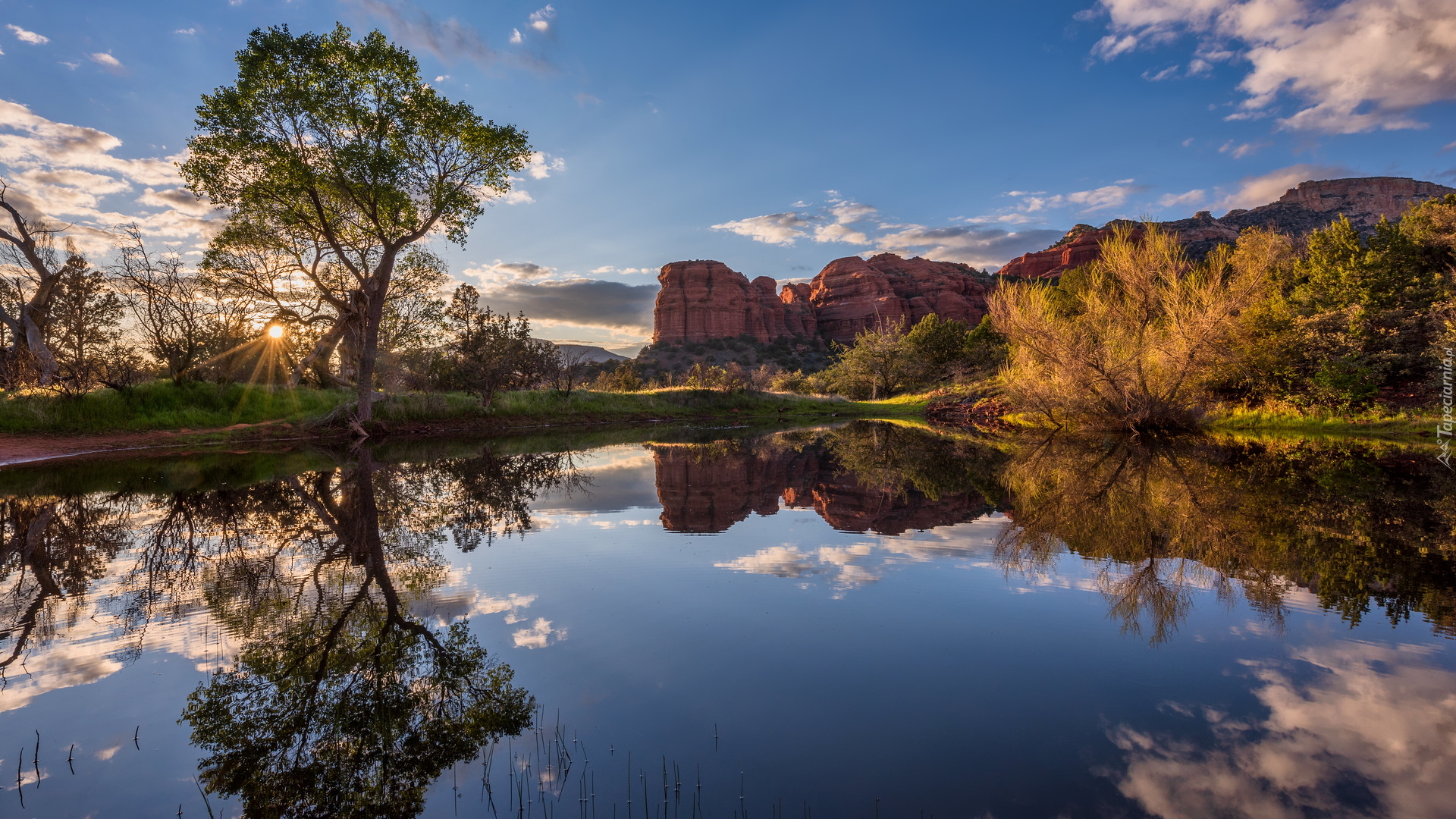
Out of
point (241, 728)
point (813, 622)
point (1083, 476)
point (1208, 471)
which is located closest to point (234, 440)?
point (241, 728)

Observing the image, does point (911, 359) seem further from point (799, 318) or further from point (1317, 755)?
point (799, 318)

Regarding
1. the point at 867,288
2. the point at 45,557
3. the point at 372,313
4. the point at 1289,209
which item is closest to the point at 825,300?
the point at 867,288

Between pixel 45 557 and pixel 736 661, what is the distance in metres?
8.33

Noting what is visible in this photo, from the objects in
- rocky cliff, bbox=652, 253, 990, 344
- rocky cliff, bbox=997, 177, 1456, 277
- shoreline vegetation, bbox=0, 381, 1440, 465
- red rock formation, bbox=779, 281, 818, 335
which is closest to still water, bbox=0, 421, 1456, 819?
shoreline vegetation, bbox=0, 381, 1440, 465

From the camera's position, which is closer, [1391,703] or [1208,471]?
[1391,703]

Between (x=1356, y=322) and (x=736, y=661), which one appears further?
(x=1356, y=322)

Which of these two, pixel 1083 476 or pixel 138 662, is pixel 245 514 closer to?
pixel 138 662

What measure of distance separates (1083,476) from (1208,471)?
2687mm

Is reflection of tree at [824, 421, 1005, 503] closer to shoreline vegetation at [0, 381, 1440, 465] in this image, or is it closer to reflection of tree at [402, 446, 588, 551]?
reflection of tree at [402, 446, 588, 551]

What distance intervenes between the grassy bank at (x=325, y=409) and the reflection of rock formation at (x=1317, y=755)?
27.4 m

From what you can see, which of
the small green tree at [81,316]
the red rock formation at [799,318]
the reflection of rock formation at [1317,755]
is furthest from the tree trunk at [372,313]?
the red rock formation at [799,318]

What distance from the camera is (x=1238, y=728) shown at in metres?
3.24

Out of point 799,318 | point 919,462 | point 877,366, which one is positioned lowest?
point 919,462

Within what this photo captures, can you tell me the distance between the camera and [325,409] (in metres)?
25.3
